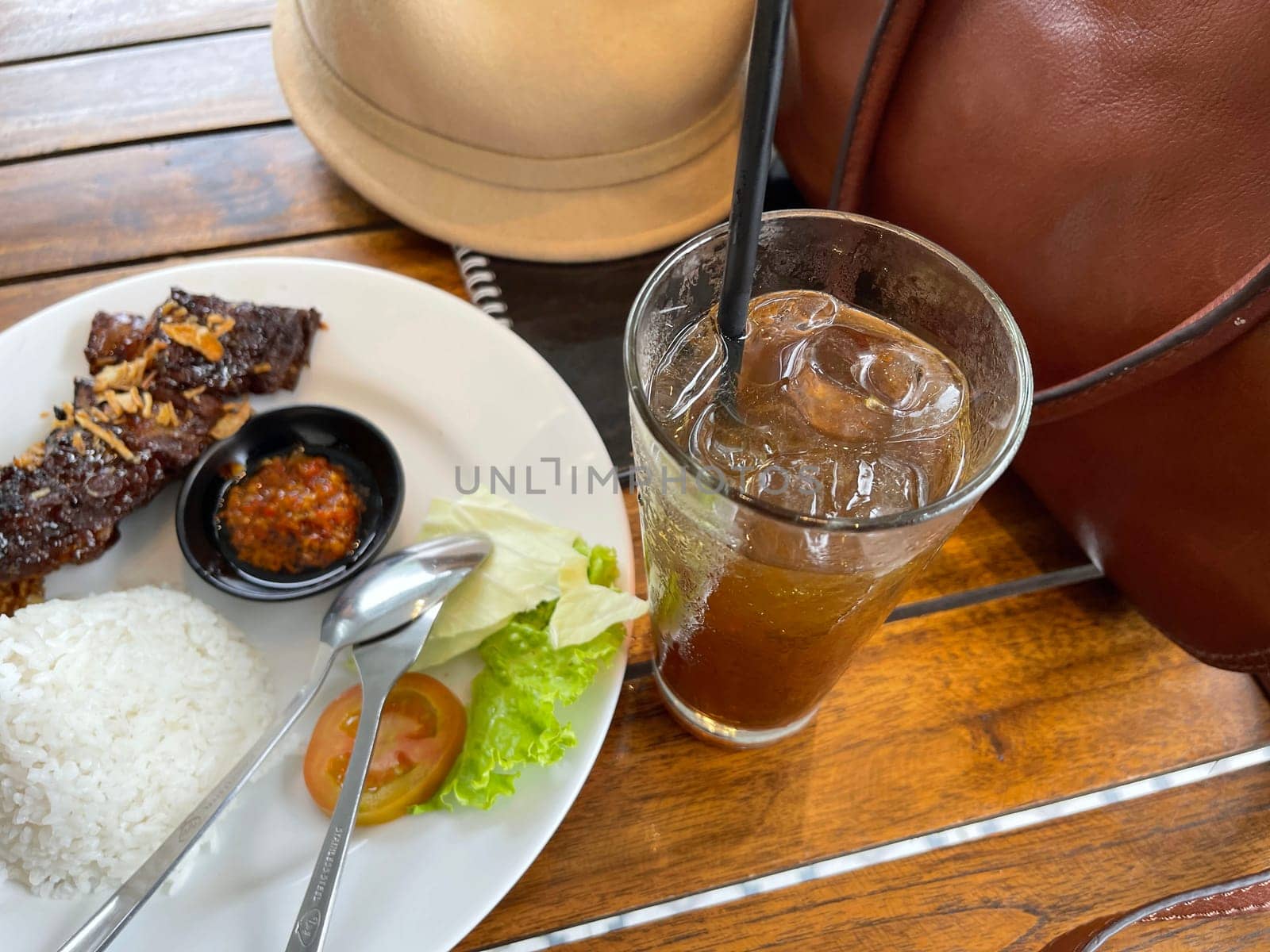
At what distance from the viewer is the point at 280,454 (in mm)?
1283

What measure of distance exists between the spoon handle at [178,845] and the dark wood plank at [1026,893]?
1.26 feet

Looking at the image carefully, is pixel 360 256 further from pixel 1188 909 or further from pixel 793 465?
pixel 1188 909

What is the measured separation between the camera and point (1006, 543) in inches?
47.5

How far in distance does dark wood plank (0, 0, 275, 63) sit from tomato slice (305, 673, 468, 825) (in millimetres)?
1496

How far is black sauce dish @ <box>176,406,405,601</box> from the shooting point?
1.14 m

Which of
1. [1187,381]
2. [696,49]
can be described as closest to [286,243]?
[696,49]

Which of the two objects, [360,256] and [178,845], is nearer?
[178,845]

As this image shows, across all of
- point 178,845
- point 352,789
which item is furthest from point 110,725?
point 352,789

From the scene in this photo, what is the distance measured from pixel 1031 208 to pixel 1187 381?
0.27m

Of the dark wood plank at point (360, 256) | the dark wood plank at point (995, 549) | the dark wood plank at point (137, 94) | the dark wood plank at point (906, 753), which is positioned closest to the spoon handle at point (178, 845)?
the dark wood plank at point (906, 753)

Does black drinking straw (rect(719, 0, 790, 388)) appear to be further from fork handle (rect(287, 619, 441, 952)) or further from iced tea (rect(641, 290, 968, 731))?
fork handle (rect(287, 619, 441, 952))

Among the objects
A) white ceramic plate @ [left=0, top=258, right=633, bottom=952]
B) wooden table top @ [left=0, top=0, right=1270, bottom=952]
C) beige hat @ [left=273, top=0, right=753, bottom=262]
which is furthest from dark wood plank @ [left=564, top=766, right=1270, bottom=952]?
beige hat @ [left=273, top=0, right=753, bottom=262]

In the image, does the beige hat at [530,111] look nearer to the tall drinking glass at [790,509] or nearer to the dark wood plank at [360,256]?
the dark wood plank at [360,256]

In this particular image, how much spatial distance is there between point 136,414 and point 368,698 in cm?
59
